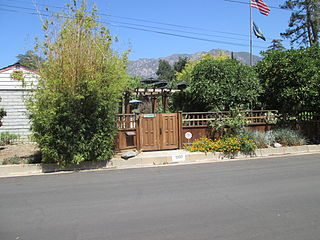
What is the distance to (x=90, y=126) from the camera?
9102mm

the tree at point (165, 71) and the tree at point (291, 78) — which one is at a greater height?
the tree at point (165, 71)

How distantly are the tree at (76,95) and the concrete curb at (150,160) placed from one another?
0.32m

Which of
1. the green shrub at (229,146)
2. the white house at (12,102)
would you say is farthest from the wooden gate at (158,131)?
the white house at (12,102)

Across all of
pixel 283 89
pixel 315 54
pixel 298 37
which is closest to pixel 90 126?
pixel 283 89

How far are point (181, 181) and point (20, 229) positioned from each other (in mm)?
3990

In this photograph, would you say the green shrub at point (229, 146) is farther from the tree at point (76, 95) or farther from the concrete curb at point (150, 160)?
the tree at point (76, 95)

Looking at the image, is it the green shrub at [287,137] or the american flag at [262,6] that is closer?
the green shrub at [287,137]

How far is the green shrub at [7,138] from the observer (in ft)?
44.4

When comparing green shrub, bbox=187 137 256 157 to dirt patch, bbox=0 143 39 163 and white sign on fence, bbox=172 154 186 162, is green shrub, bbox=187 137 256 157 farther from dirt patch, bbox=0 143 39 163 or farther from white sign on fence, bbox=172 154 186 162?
dirt patch, bbox=0 143 39 163

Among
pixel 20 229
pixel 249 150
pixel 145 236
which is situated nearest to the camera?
pixel 145 236

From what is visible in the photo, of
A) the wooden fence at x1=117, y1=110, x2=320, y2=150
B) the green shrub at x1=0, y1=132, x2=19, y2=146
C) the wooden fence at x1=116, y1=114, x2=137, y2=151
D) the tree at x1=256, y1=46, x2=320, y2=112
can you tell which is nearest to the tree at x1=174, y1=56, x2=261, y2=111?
the wooden fence at x1=117, y1=110, x2=320, y2=150

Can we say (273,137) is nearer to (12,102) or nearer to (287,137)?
(287,137)

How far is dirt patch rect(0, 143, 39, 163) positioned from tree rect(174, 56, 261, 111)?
26.1 feet

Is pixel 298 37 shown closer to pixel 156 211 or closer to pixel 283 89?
pixel 283 89
